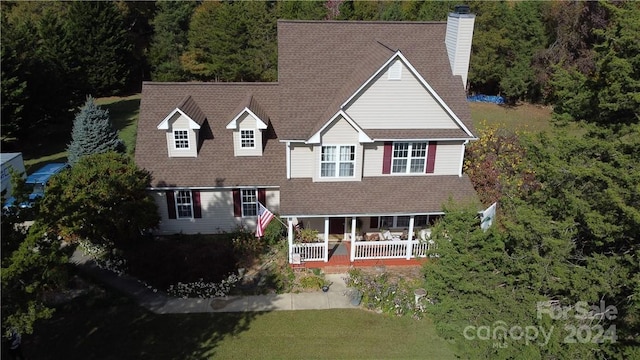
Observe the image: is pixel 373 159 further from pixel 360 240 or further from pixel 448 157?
pixel 360 240

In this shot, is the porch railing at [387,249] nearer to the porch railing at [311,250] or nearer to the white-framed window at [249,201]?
the porch railing at [311,250]

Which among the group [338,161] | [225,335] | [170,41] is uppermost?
[170,41]

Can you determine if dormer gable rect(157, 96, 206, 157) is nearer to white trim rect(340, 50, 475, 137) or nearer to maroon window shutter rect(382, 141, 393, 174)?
white trim rect(340, 50, 475, 137)

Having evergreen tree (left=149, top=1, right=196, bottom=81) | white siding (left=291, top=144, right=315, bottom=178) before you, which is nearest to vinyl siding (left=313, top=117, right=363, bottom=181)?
white siding (left=291, top=144, right=315, bottom=178)

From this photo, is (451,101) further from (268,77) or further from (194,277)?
(268,77)

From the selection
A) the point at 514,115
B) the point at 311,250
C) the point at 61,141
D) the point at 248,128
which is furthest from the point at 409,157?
the point at 514,115

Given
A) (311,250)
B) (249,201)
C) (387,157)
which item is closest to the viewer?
(311,250)

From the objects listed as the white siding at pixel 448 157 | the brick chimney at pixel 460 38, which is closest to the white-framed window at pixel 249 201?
the white siding at pixel 448 157
